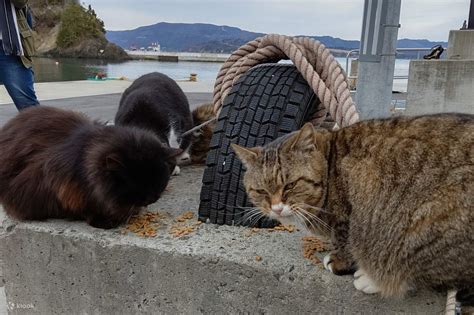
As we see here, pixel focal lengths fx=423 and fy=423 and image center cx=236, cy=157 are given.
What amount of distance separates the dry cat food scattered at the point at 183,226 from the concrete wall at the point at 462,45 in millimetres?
6461

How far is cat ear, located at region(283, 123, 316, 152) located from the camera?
1.58 meters

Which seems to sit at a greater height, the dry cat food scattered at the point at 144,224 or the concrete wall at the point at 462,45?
the concrete wall at the point at 462,45

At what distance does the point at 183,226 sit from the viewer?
2041 mm

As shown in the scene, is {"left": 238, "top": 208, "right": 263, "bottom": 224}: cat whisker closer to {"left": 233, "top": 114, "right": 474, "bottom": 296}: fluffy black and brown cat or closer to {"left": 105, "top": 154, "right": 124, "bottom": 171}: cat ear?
{"left": 233, "top": 114, "right": 474, "bottom": 296}: fluffy black and brown cat

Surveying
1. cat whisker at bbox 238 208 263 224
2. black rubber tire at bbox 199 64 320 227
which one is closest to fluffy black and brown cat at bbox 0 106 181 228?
black rubber tire at bbox 199 64 320 227

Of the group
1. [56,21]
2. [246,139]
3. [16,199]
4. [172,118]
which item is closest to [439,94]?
[172,118]

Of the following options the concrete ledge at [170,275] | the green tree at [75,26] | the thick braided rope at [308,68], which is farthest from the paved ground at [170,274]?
the green tree at [75,26]

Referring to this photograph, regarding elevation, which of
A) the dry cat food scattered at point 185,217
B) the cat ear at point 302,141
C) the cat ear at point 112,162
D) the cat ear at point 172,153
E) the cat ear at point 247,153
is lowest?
the dry cat food scattered at point 185,217

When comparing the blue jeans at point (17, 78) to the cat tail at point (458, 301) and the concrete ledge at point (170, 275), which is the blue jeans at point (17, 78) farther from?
the cat tail at point (458, 301)

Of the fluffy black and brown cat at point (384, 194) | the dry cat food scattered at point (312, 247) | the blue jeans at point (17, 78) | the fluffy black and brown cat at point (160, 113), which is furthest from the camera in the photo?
the blue jeans at point (17, 78)

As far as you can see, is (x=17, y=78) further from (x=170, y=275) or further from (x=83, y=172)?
(x=170, y=275)

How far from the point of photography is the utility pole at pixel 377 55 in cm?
254

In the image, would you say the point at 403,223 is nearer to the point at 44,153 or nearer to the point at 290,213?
the point at 290,213

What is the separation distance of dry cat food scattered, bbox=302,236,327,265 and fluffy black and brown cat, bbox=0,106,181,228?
2.38ft
